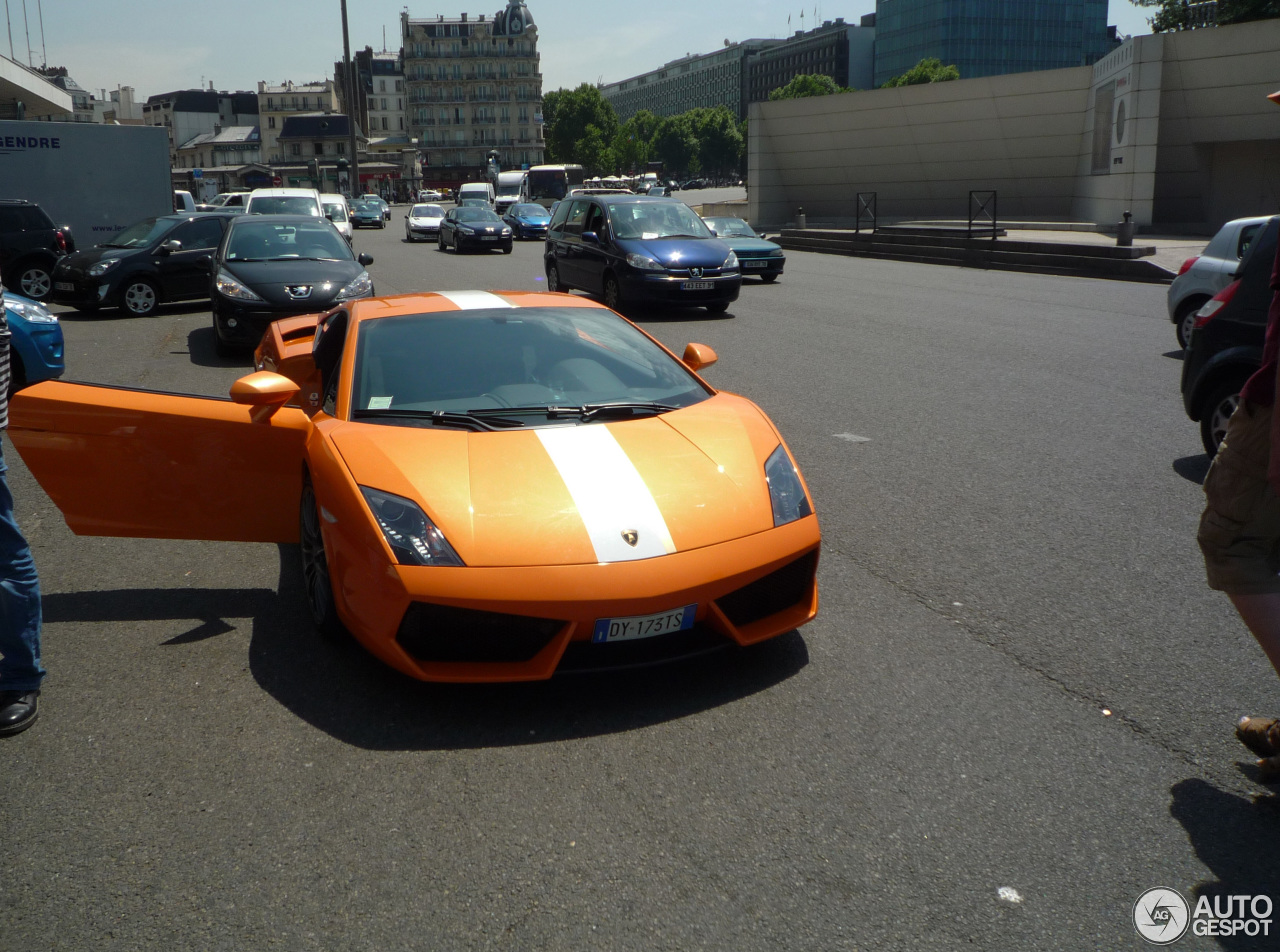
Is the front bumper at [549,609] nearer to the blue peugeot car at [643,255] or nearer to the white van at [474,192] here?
the blue peugeot car at [643,255]

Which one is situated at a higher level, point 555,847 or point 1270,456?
point 1270,456

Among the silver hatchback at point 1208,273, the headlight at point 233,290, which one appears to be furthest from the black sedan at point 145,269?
the silver hatchback at point 1208,273

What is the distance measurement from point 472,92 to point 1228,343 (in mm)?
143871

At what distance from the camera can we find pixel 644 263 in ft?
48.7

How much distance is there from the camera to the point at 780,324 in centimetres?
1398

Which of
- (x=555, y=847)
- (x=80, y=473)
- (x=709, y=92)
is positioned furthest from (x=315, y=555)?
(x=709, y=92)

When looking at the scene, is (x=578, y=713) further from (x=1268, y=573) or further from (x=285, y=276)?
(x=285, y=276)

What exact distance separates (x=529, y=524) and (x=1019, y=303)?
47.1ft

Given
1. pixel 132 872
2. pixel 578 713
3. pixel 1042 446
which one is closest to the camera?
pixel 132 872

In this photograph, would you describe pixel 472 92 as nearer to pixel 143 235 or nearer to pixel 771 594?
pixel 143 235

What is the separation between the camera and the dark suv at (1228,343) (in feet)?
19.7

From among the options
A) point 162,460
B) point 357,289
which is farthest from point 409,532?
point 357,289

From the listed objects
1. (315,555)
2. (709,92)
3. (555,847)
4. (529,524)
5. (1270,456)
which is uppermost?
(709,92)

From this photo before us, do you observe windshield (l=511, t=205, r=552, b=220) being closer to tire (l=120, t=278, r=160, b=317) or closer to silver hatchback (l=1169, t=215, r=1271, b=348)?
tire (l=120, t=278, r=160, b=317)
